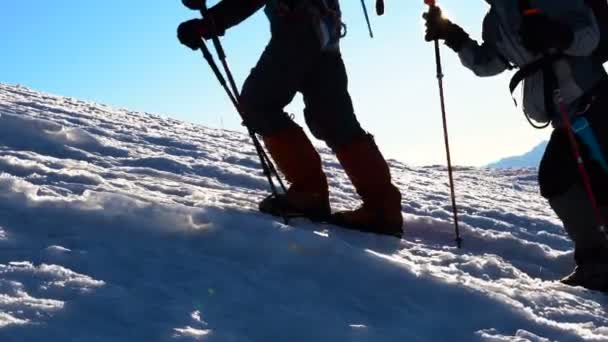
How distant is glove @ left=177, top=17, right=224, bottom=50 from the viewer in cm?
453

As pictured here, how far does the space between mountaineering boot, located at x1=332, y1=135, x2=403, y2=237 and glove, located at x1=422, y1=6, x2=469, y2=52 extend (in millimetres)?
783

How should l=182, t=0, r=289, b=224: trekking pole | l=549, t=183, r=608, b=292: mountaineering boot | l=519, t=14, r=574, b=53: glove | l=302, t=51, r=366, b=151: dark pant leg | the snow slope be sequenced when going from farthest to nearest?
l=302, t=51, r=366, b=151: dark pant leg, l=182, t=0, r=289, b=224: trekking pole, l=549, t=183, r=608, b=292: mountaineering boot, l=519, t=14, r=574, b=53: glove, the snow slope

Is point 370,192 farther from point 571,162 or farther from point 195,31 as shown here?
point 195,31

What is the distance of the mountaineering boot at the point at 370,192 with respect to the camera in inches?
185

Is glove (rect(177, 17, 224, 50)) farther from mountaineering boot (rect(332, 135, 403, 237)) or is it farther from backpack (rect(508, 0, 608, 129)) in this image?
backpack (rect(508, 0, 608, 129))

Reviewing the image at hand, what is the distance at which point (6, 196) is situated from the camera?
3777 millimetres

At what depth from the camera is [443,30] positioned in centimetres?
457

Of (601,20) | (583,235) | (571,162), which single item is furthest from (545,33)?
(583,235)

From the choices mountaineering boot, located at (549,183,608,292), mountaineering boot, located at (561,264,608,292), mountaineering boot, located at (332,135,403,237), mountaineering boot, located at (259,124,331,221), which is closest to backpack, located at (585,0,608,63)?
mountaineering boot, located at (549,183,608,292)

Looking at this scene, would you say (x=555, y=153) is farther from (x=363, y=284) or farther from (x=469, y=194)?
(x=469, y=194)

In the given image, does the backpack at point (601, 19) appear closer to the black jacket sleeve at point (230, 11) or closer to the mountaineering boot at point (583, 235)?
the mountaineering boot at point (583, 235)

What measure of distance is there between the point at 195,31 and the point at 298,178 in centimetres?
117

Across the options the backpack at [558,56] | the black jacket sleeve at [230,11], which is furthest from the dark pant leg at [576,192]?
the black jacket sleeve at [230,11]

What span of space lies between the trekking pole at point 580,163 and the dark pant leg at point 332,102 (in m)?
1.32
